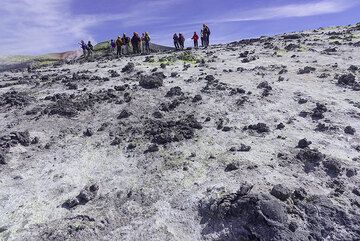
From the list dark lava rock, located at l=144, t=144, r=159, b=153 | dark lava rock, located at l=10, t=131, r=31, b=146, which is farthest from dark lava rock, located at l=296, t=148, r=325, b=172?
dark lava rock, located at l=10, t=131, r=31, b=146

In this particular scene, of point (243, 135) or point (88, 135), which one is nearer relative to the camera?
point (243, 135)

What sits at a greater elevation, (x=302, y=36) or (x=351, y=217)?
(x=302, y=36)

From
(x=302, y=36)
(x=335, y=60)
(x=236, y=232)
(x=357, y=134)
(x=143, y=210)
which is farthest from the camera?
(x=302, y=36)

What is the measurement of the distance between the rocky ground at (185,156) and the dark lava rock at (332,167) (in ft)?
0.10

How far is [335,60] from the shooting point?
26.5 m

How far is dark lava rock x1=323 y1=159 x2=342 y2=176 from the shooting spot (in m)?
13.0

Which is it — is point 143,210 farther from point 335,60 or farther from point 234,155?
point 335,60

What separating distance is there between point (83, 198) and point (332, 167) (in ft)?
25.2

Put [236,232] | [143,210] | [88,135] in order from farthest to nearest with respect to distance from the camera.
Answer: [88,135] → [143,210] → [236,232]

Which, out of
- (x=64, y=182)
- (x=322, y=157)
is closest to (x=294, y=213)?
(x=322, y=157)

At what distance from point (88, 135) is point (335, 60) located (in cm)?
1714

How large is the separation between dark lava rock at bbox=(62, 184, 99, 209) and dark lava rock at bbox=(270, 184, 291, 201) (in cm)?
527

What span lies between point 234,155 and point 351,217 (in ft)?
14.2

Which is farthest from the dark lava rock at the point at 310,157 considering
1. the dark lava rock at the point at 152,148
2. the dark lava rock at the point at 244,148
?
the dark lava rock at the point at 152,148
